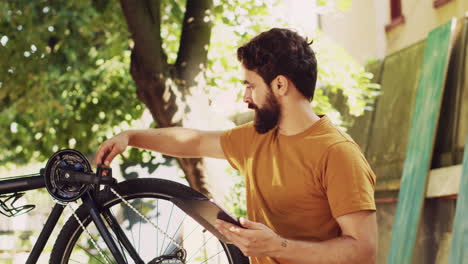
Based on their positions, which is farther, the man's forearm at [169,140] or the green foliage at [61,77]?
the green foliage at [61,77]

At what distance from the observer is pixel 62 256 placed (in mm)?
2646

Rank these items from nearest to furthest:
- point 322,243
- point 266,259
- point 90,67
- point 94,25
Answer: point 322,243 < point 266,259 < point 94,25 < point 90,67

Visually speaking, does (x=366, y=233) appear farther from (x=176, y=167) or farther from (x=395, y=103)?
(x=395, y=103)

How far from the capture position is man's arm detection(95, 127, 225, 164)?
2938 millimetres

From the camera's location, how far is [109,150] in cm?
267

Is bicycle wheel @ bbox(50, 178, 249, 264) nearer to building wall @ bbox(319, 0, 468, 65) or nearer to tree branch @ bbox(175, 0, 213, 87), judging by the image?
tree branch @ bbox(175, 0, 213, 87)

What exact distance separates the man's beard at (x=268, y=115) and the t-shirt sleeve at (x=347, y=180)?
24cm

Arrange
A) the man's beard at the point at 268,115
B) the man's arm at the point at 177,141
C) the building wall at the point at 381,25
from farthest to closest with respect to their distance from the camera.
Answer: the building wall at the point at 381,25, the man's arm at the point at 177,141, the man's beard at the point at 268,115

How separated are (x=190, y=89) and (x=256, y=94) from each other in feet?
10.5

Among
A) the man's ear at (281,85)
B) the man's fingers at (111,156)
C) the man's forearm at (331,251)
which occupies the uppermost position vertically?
the man's ear at (281,85)

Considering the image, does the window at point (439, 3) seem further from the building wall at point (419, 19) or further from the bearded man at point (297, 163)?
the bearded man at point (297, 163)

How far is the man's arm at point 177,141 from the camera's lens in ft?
9.64

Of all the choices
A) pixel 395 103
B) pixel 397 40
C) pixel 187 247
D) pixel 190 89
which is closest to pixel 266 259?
pixel 187 247

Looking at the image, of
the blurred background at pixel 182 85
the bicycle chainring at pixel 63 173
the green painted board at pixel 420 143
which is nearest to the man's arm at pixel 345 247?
the bicycle chainring at pixel 63 173
